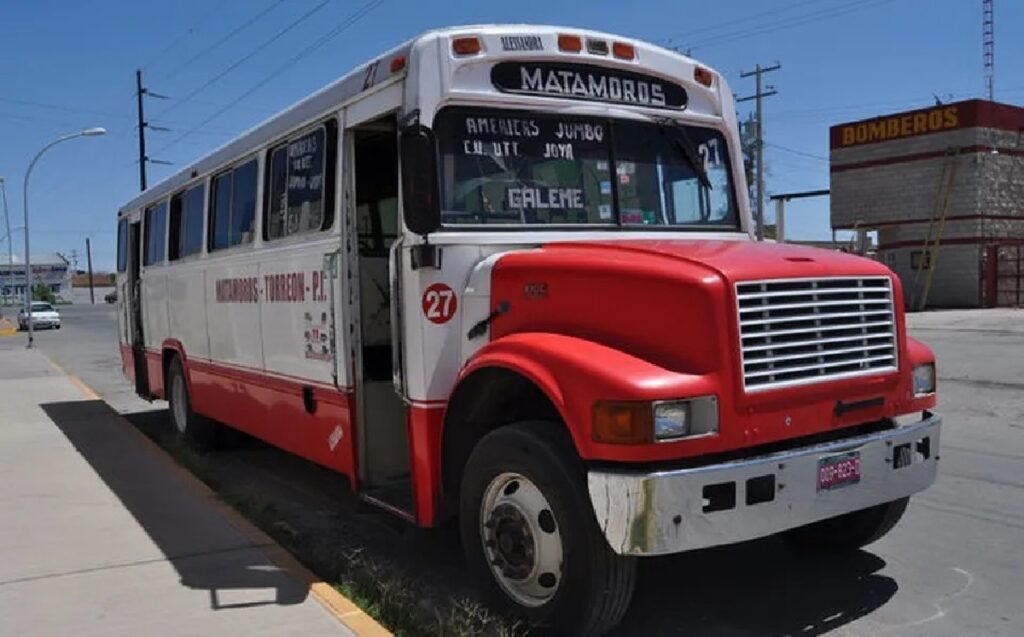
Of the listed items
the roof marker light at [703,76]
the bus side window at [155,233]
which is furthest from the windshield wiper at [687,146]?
the bus side window at [155,233]

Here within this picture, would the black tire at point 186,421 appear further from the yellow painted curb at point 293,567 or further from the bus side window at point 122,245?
the bus side window at point 122,245

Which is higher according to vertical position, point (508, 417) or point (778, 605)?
point (508, 417)

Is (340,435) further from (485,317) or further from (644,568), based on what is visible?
(644,568)

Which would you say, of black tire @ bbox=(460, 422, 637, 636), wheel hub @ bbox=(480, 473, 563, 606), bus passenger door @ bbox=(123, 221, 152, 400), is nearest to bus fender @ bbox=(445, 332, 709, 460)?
black tire @ bbox=(460, 422, 637, 636)

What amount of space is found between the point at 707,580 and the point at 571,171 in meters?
2.32

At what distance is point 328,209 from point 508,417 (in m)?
1.99

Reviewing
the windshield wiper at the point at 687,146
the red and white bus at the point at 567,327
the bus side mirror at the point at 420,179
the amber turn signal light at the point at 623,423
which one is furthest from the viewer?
the windshield wiper at the point at 687,146

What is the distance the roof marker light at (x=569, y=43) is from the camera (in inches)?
193

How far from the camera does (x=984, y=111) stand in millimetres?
29797

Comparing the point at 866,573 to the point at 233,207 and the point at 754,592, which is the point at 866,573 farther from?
the point at 233,207

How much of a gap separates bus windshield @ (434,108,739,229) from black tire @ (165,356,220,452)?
5346mm

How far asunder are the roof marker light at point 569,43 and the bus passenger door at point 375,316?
3.53 ft

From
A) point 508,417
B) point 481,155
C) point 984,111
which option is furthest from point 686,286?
point 984,111

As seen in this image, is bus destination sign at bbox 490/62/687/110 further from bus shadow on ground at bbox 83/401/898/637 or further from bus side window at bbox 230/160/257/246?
bus side window at bbox 230/160/257/246
